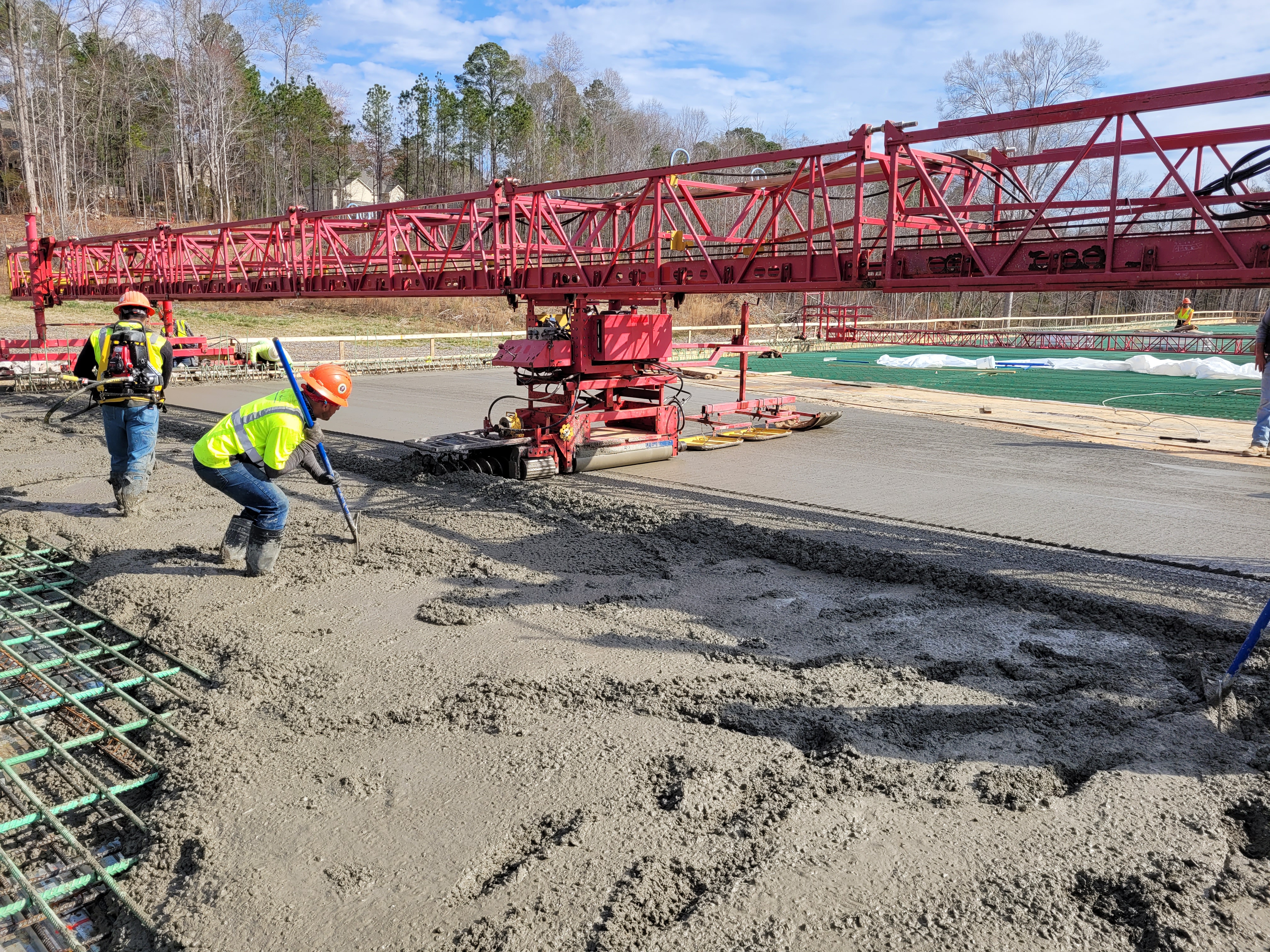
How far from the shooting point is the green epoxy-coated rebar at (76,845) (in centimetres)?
284

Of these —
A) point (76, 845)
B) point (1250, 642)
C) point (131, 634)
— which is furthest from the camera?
point (131, 634)

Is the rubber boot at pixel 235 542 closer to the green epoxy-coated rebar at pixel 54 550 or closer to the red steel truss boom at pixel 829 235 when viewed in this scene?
the green epoxy-coated rebar at pixel 54 550

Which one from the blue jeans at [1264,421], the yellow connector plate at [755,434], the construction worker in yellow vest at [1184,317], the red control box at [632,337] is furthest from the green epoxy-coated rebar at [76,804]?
the construction worker in yellow vest at [1184,317]

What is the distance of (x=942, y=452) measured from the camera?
1145 cm

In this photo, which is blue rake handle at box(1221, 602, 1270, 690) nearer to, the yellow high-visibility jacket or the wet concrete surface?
the wet concrete surface

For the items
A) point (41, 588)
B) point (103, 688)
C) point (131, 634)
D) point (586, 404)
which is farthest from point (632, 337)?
point (103, 688)

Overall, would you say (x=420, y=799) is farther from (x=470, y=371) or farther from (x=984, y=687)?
(x=470, y=371)

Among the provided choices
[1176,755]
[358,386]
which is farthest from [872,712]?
[358,386]

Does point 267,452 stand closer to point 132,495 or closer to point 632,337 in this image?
point 132,495

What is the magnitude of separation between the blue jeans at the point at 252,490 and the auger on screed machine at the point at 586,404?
9.89 feet

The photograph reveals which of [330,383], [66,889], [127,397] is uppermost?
[330,383]

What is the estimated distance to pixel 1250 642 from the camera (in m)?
4.26

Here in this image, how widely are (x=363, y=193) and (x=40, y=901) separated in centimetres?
7804

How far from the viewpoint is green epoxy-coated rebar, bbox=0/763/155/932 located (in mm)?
2840
